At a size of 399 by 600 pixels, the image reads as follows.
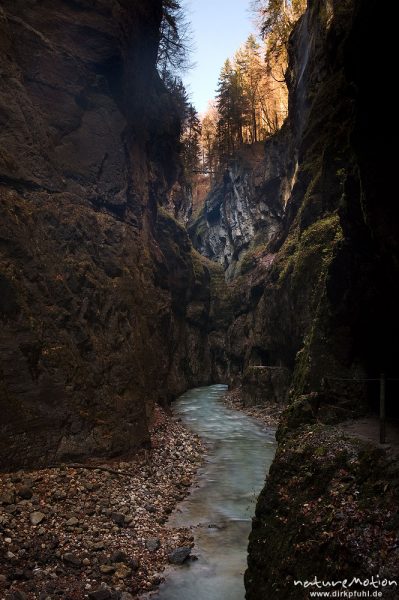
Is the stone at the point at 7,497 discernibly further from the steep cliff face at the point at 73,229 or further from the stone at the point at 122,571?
the stone at the point at 122,571

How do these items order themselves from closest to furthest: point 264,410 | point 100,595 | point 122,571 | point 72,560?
point 100,595 → point 72,560 → point 122,571 → point 264,410

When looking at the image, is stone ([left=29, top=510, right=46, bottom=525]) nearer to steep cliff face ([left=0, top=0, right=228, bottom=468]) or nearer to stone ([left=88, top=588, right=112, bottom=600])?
steep cliff face ([left=0, top=0, right=228, bottom=468])

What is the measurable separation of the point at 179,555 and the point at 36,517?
10.6 ft

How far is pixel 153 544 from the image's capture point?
9508 millimetres

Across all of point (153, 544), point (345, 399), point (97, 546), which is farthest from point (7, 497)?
point (345, 399)

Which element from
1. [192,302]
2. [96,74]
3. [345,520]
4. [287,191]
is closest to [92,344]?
[345,520]

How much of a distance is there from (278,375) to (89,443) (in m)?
17.7

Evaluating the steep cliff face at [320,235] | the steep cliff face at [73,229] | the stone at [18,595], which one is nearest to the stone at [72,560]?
the stone at [18,595]

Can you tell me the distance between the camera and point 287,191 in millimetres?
43875

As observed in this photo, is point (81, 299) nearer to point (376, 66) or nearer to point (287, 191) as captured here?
point (376, 66)

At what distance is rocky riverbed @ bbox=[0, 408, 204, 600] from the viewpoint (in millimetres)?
7590

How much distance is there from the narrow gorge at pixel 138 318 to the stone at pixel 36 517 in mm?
132

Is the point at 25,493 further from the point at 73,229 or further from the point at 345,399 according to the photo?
the point at 73,229

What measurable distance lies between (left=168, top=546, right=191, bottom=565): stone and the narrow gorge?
13.9 inches
